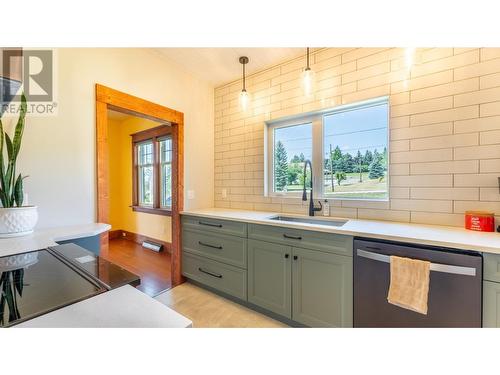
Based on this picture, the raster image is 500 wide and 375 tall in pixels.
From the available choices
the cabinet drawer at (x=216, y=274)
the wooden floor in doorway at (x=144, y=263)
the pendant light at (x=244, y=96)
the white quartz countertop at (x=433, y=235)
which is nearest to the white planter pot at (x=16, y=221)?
the wooden floor in doorway at (x=144, y=263)

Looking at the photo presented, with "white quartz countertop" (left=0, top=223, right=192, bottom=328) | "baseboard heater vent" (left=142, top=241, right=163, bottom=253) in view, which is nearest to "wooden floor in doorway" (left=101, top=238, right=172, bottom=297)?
"baseboard heater vent" (left=142, top=241, right=163, bottom=253)

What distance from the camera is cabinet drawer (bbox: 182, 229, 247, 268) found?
2090mm

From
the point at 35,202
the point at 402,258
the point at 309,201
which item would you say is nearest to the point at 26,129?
the point at 35,202

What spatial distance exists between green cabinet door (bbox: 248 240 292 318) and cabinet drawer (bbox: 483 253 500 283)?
3.72ft

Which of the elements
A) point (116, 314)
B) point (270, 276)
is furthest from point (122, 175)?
point (116, 314)

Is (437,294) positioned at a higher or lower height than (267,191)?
lower

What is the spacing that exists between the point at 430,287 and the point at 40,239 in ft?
7.71

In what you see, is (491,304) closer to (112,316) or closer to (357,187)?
(357,187)

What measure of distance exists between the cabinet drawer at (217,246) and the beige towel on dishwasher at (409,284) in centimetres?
122

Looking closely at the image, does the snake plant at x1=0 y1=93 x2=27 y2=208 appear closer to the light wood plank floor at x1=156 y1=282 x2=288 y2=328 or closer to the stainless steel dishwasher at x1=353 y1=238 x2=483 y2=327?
the light wood plank floor at x1=156 y1=282 x2=288 y2=328
